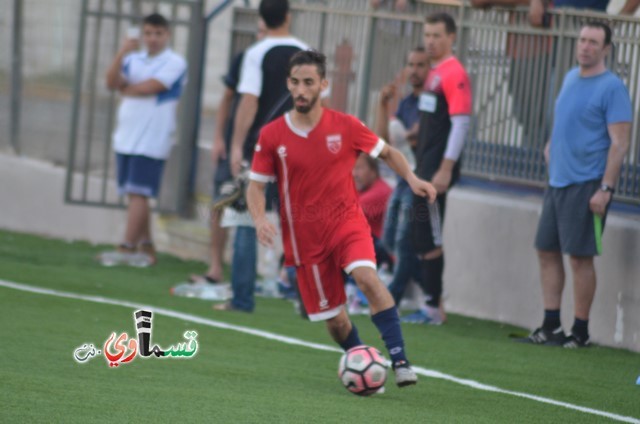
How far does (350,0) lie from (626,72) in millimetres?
3846

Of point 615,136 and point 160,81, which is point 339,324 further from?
point 160,81

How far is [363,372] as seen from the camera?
736 centimetres

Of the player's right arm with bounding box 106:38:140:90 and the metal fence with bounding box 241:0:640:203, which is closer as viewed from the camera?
the metal fence with bounding box 241:0:640:203

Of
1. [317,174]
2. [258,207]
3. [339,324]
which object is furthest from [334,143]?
[339,324]

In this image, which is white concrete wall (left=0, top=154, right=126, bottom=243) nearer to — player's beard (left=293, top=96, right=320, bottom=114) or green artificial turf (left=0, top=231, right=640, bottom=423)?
green artificial turf (left=0, top=231, right=640, bottom=423)

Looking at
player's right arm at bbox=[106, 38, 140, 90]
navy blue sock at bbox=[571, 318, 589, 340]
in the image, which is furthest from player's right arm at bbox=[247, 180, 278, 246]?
player's right arm at bbox=[106, 38, 140, 90]

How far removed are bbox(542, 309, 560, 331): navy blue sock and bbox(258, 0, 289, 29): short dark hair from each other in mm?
3046

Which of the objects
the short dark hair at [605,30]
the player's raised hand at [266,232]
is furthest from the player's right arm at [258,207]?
the short dark hair at [605,30]

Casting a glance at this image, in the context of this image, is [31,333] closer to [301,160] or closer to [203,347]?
[203,347]

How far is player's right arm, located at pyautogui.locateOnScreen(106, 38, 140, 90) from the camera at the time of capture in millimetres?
13445

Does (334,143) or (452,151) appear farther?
(452,151)

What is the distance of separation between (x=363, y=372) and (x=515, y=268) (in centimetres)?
415

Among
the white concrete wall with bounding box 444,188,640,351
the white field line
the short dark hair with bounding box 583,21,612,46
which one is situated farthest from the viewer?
the white concrete wall with bounding box 444,188,640,351

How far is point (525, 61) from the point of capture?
11414mm
